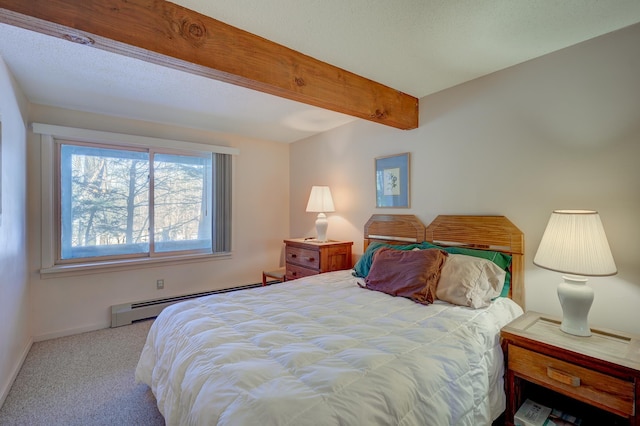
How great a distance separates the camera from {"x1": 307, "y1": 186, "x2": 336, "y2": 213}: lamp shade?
3.46 m

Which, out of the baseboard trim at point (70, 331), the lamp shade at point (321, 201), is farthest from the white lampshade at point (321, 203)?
the baseboard trim at point (70, 331)

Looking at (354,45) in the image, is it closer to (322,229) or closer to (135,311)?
(322,229)

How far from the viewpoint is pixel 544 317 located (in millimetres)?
1755

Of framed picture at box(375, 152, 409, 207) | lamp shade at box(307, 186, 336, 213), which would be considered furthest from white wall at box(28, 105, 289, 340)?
framed picture at box(375, 152, 409, 207)

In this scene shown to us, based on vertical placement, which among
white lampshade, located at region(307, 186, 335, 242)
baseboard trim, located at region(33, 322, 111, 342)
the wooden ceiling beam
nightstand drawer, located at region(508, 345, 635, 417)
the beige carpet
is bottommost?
the beige carpet

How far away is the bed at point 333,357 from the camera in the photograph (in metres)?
0.94

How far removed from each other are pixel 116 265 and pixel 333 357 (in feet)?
9.80

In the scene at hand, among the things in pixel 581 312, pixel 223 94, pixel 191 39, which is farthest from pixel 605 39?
pixel 223 94

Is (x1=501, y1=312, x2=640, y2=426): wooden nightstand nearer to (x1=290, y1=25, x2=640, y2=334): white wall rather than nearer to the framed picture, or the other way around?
(x1=290, y1=25, x2=640, y2=334): white wall

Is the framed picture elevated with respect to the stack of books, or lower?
elevated

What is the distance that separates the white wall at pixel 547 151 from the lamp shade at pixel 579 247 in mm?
346

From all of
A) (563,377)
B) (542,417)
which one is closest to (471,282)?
(563,377)

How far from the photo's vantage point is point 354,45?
1790 millimetres

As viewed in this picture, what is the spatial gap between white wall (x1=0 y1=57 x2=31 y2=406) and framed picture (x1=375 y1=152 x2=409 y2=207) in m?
2.91
